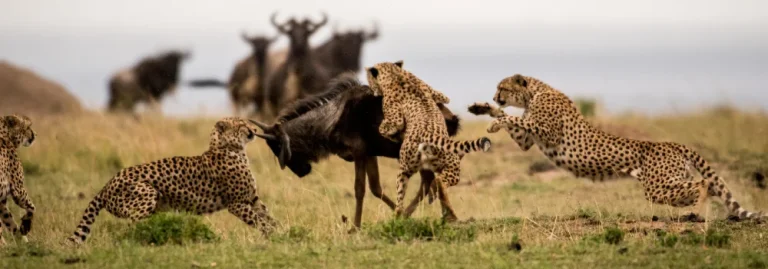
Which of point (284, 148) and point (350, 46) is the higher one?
point (350, 46)

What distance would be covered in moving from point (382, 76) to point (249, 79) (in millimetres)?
13866

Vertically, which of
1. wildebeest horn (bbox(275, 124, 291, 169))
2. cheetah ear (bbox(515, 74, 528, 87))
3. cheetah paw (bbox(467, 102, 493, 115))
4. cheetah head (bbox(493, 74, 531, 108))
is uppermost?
cheetah ear (bbox(515, 74, 528, 87))

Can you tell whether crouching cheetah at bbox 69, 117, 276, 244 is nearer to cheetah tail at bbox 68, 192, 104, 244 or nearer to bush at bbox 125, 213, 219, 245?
cheetah tail at bbox 68, 192, 104, 244

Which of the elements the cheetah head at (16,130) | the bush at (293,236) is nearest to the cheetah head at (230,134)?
the bush at (293,236)

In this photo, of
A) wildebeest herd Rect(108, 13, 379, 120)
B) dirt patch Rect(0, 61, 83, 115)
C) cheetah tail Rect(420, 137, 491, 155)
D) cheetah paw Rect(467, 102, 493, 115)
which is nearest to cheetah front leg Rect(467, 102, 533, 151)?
cheetah paw Rect(467, 102, 493, 115)

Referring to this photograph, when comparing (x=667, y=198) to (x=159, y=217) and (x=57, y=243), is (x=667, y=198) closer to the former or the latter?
(x=159, y=217)

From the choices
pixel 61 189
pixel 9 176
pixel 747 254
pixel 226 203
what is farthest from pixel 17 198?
pixel 747 254

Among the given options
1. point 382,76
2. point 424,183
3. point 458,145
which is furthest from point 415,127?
point 382,76

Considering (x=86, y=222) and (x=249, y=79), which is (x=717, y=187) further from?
(x=249, y=79)

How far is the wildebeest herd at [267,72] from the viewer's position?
21453mm

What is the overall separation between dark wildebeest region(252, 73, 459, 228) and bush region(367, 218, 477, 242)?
1533mm

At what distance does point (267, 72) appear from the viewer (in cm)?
2316

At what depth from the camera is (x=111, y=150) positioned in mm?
14680

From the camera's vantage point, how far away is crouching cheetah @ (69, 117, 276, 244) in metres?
8.35
